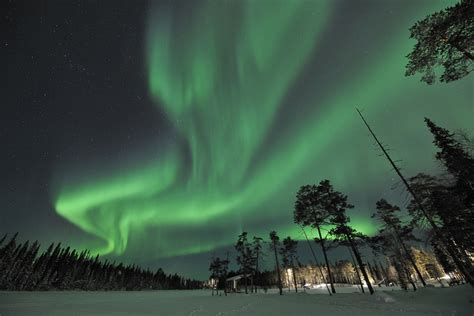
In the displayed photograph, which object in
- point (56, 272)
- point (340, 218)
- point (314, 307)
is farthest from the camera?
point (56, 272)

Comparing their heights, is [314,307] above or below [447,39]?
below

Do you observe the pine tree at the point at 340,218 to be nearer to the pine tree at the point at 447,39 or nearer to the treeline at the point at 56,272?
the pine tree at the point at 447,39

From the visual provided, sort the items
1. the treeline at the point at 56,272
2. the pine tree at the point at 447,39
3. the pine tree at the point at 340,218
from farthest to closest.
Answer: the treeline at the point at 56,272 < the pine tree at the point at 340,218 < the pine tree at the point at 447,39

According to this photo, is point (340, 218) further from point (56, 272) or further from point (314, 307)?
point (56, 272)

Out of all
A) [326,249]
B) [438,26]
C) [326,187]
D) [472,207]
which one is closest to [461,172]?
[472,207]

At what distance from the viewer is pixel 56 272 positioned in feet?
226

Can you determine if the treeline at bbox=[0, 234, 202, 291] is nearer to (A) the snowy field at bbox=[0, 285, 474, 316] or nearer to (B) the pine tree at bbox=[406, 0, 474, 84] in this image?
(A) the snowy field at bbox=[0, 285, 474, 316]

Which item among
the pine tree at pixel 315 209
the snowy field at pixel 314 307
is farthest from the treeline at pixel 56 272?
the pine tree at pixel 315 209

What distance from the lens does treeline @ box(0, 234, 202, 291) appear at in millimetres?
60125

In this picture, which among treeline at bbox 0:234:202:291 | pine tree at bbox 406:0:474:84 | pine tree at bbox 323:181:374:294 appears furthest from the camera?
treeline at bbox 0:234:202:291

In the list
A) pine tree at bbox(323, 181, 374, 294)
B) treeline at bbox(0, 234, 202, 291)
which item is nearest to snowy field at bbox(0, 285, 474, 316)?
pine tree at bbox(323, 181, 374, 294)

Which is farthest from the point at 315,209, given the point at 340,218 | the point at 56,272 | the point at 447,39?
the point at 56,272

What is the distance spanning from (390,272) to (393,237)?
91341mm

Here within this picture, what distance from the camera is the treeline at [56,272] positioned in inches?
2367
